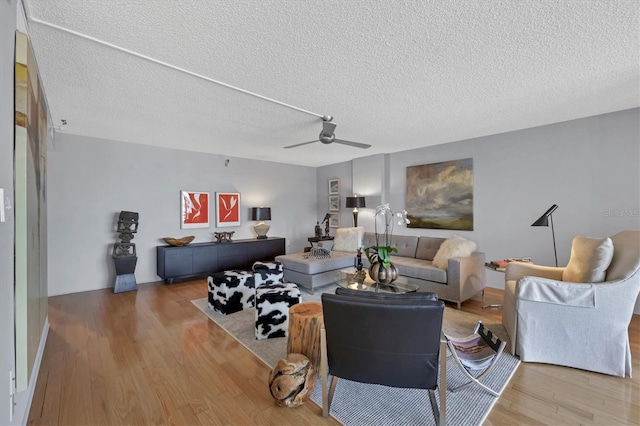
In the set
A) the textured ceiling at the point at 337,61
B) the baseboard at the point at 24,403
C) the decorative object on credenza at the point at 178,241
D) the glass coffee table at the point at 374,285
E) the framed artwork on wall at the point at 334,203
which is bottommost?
the baseboard at the point at 24,403

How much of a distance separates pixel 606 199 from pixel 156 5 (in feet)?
16.7

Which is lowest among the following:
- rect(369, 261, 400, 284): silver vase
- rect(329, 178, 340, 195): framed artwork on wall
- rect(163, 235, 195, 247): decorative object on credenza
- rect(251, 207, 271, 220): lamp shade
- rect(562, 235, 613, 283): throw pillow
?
rect(369, 261, 400, 284): silver vase

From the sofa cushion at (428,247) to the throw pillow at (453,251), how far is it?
1.51 feet

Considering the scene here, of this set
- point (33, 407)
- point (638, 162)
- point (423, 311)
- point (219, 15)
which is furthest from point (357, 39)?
point (638, 162)

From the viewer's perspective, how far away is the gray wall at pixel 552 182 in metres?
3.44

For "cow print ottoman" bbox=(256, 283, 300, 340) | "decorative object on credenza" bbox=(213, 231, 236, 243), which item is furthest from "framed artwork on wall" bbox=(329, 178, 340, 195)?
"cow print ottoman" bbox=(256, 283, 300, 340)

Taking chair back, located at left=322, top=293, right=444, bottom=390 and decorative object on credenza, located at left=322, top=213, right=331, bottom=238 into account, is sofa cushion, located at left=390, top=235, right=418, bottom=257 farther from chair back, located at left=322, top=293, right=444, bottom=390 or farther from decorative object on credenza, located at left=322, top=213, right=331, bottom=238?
chair back, located at left=322, top=293, right=444, bottom=390

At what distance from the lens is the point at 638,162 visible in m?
3.31

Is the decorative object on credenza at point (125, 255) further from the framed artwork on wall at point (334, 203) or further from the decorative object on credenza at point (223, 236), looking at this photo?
the framed artwork on wall at point (334, 203)

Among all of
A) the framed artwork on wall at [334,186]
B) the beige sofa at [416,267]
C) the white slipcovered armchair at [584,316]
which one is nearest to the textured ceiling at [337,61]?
the white slipcovered armchair at [584,316]

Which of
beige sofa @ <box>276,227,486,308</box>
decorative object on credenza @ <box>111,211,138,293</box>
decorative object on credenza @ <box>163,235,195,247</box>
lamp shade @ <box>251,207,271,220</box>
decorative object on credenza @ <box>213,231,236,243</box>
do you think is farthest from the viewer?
lamp shade @ <box>251,207,271,220</box>

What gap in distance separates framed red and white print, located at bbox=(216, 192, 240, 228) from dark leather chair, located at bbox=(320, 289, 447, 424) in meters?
4.72

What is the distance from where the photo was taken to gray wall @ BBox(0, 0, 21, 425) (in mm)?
1233

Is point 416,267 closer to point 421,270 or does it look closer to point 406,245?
point 421,270
